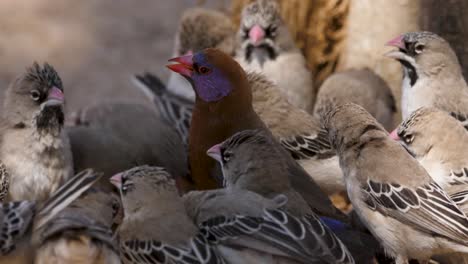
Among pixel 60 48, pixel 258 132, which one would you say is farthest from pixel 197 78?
pixel 60 48

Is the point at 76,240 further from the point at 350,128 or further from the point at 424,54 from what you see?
the point at 424,54

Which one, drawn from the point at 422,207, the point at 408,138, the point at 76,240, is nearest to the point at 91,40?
the point at 408,138

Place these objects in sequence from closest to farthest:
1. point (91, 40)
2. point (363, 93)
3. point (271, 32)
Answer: point (363, 93) < point (271, 32) < point (91, 40)

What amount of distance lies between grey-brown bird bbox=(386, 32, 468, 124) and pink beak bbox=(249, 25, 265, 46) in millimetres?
1551

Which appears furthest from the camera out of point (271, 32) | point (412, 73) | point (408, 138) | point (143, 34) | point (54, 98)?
point (143, 34)

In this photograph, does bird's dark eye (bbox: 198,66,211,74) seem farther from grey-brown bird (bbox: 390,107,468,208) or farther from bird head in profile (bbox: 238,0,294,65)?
bird head in profile (bbox: 238,0,294,65)

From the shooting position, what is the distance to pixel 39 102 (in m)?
7.99

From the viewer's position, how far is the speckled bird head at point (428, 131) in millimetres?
7695

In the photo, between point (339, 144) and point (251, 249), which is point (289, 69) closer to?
point (339, 144)

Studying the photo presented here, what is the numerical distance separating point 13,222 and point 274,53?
13.7 ft

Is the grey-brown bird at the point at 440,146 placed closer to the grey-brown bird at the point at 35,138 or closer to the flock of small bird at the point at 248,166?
the flock of small bird at the point at 248,166

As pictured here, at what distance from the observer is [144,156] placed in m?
9.05

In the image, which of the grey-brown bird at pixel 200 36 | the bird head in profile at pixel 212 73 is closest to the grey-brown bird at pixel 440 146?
the bird head in profile at pixel 212 73

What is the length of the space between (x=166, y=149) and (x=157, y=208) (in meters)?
2.53
